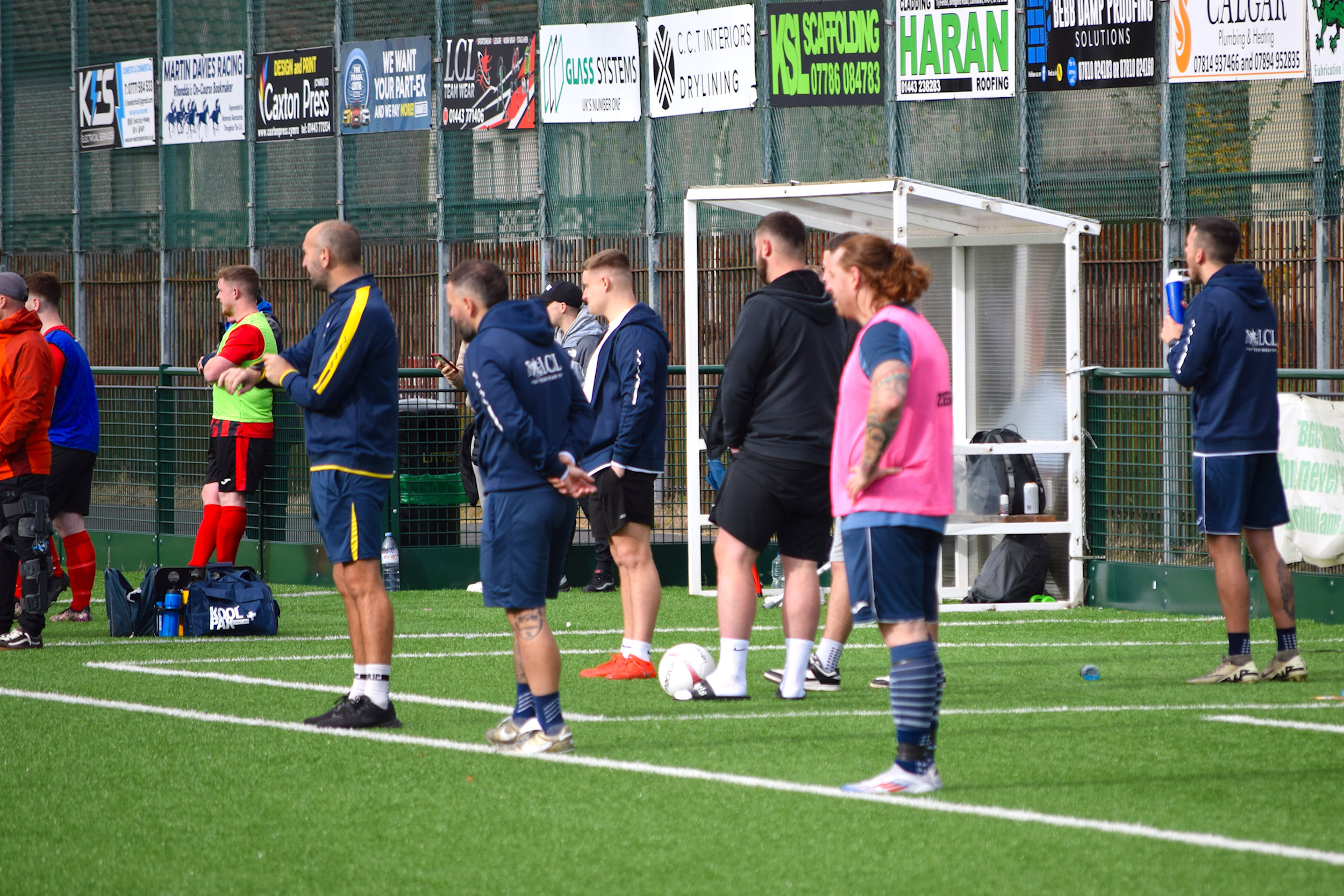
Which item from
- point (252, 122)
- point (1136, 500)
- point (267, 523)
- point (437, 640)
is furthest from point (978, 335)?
point (252, 122)

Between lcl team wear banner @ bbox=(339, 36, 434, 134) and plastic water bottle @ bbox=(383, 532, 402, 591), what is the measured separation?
324 inches

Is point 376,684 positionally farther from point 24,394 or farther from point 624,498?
point 24,394

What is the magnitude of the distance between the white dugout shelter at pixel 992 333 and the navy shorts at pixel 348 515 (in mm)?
4768

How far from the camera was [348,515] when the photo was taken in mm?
6633

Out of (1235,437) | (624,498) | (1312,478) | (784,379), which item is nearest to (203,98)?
(624,498)

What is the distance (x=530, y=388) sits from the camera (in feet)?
19.8

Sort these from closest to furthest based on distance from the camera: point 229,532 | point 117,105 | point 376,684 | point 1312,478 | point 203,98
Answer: point 376,684 < point 1312,478 < point 229,532 < point 203,98 < point 117,105

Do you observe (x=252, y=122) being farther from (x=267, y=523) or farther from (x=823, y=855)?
(x=823, y=855)

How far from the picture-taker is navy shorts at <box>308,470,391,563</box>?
6.63 metres

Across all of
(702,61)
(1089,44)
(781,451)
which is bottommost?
(781,451)

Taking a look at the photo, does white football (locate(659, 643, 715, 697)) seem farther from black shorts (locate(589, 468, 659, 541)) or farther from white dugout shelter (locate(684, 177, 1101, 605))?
white dugout shelter (locate(684, 177, 1101, 605))

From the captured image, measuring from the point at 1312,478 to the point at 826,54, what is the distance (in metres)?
8.52

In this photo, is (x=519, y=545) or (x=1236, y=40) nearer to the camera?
(x=519, y=545)

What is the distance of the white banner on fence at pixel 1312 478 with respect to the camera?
9789 millimetres
